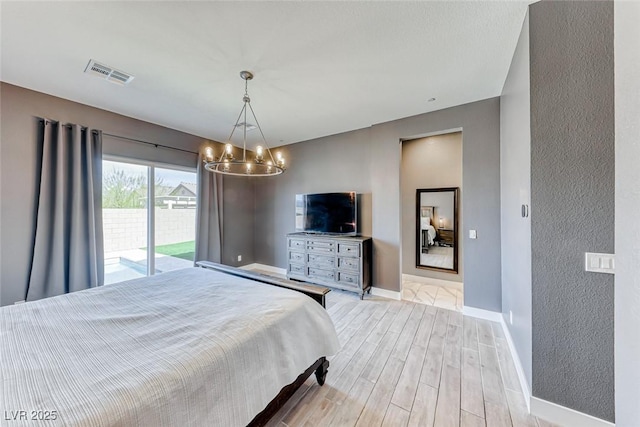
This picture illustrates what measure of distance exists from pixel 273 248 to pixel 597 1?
5202mm

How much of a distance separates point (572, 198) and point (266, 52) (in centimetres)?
254

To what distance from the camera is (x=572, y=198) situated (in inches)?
59.0

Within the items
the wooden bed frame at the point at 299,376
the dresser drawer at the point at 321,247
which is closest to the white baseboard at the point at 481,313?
the dresser drawer at the point at 321,247

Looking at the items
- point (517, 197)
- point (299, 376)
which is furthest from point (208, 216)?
point (517, 197)

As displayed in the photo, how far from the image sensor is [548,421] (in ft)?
5.12

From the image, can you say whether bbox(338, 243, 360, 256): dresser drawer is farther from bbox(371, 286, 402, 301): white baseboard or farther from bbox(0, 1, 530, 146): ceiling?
bbox(0, 1, 530, 146): ceiling

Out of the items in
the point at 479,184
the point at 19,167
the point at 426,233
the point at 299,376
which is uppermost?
the point at 19,167

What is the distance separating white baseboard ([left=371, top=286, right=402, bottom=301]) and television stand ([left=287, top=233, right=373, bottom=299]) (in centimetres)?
11

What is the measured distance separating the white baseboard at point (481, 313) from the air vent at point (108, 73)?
15.7 feet

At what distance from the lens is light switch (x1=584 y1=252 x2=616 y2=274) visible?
1396 mm

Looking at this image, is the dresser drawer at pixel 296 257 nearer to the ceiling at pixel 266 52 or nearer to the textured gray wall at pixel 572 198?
the ceiling at pixel 266 52

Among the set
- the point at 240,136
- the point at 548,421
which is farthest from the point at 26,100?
the point at 548,421

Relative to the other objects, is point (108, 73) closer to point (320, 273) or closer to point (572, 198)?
point (320, 273)

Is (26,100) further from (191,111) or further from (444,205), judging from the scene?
(444,205)
